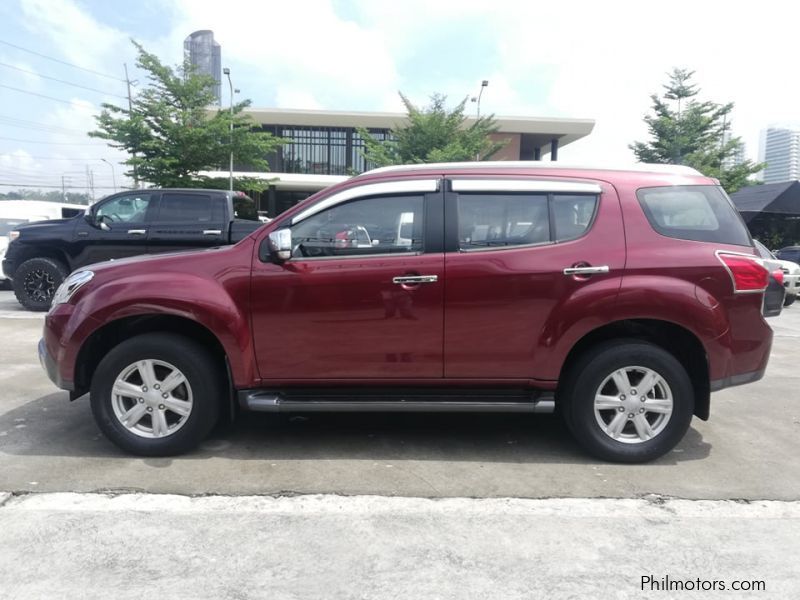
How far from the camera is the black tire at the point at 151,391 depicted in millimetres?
3916

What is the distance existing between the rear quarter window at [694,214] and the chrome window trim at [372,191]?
1.38 meters

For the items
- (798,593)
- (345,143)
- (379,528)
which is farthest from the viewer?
(345,143)

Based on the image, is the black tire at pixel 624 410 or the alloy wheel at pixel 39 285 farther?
the alloy wheel at pixel 39 285

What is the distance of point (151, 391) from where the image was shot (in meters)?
3.96

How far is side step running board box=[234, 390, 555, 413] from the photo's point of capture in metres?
3.91

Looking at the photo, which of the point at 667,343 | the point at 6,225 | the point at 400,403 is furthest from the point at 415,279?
the point at 6,225

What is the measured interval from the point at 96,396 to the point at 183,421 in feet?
1.87

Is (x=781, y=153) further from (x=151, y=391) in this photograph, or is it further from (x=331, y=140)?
(x=151, y=391)

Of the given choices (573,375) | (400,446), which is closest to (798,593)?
(573,375)

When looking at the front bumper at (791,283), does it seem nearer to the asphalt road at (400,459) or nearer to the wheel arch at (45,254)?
the asphalt road at (400,459)

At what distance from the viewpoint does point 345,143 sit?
128 ft

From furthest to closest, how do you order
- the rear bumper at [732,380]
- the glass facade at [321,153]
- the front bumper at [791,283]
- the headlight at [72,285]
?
the glass facade at [321,153]
the front bumper at [791,283]
the headlight at [72,285]
the rear bumper at [732,380]

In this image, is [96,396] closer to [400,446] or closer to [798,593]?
[400,446]
